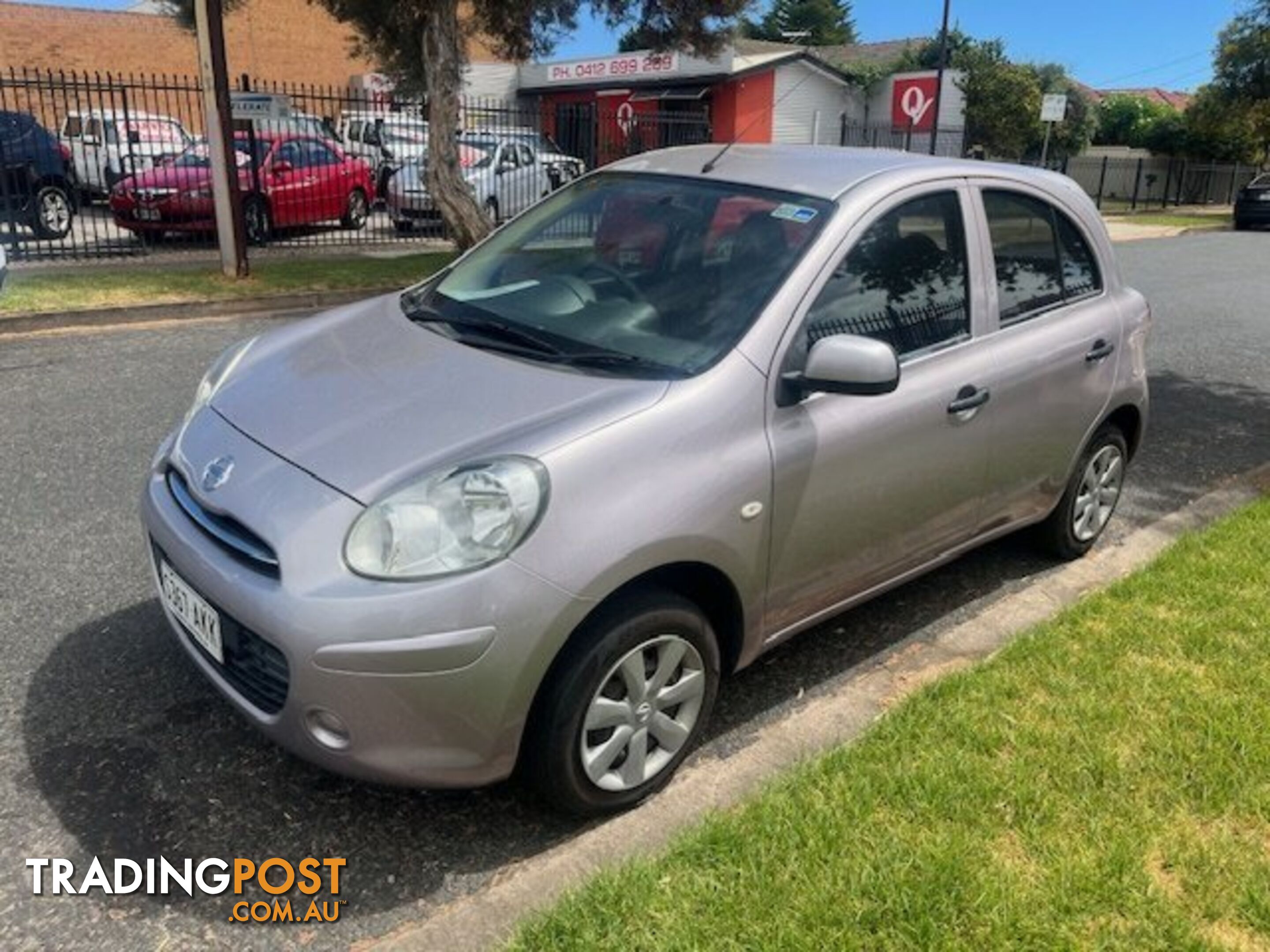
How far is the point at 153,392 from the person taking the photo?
6.62 metres

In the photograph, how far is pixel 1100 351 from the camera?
408cm

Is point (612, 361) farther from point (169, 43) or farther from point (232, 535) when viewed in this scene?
point (169, 43)

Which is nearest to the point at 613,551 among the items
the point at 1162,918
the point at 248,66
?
the point at 1162,918

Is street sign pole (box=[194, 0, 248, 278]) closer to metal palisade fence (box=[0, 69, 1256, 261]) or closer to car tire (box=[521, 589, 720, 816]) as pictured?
metal palisade fence (box=[0, 69, 1256, 261])

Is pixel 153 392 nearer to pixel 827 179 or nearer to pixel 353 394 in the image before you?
pixel 353 394

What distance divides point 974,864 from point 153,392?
5.89m

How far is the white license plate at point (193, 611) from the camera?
2.56 m

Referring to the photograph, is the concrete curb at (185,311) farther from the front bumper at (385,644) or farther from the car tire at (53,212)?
the front bumper at (385,644)

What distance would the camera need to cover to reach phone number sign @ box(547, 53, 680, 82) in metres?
33.4

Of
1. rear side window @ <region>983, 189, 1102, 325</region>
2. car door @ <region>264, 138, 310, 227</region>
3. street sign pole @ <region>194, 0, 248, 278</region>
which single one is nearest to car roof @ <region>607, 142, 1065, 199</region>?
rear side window @ <region>983, 189, 1102, 325</region>

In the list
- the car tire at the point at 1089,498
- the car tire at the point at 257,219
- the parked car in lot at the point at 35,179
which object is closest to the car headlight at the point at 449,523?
the car tire at the point at 1089,498

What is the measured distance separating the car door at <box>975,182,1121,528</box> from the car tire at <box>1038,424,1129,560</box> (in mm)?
147

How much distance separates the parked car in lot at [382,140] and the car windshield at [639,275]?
14.9 metres

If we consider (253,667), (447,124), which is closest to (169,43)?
(447,124)
